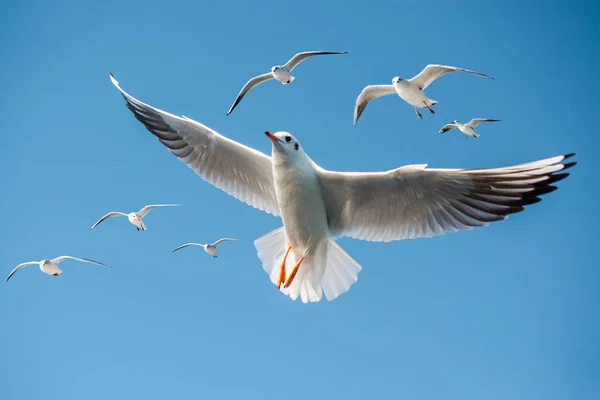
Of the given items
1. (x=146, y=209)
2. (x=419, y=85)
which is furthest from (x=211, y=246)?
(x=419, y=85)

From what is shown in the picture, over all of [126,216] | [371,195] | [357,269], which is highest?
[126,216]

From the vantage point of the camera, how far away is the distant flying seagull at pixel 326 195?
532 cm

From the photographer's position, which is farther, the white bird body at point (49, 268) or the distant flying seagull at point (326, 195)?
the white bird body at point (49, 268)

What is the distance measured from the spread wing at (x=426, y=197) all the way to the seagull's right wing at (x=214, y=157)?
0.61m

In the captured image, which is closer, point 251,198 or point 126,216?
point 251,198

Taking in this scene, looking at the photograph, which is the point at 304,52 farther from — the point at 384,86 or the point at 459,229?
the point at 459,229

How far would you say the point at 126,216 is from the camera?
11.2 metres

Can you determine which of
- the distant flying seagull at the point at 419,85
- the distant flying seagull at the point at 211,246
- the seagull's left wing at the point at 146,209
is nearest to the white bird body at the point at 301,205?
the distant flying seagull at the point at 419,85

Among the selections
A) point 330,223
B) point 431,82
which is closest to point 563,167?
point 330,223

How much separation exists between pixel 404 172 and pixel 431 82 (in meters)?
3.46

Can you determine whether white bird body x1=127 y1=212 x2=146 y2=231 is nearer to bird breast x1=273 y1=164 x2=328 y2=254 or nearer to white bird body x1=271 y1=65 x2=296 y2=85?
white bird body x1=271 y1=65 x2=296 y2=85

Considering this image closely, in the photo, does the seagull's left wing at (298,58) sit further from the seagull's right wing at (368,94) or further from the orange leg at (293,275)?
the orange leg at (293,275)

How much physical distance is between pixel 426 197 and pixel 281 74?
3167 millimetres

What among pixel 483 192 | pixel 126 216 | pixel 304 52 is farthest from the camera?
pixel 126 216
